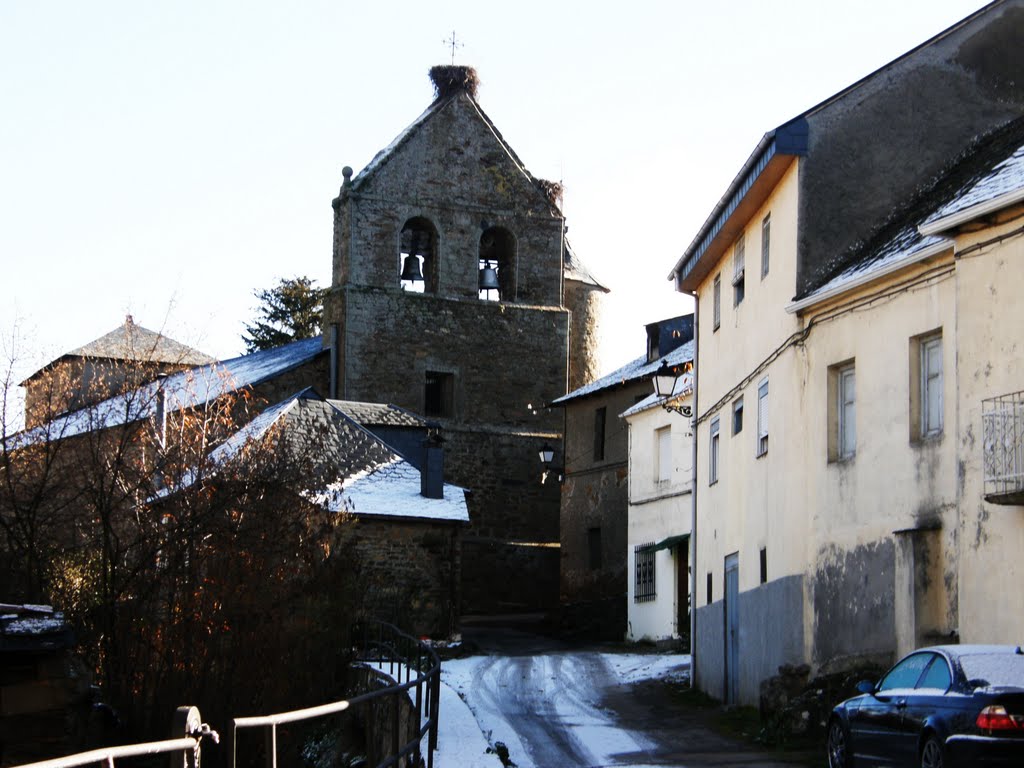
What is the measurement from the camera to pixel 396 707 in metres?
14.1

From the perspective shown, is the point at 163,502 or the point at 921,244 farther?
the point at 163,502

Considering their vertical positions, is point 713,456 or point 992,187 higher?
point 992,187

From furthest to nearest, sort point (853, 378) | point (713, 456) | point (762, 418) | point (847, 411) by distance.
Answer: point (713, 456) < point (762, 418) < point (847, 411) < point (853, 378)

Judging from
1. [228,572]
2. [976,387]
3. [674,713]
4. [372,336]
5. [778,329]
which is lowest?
[674,713]

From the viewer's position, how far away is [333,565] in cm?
2309

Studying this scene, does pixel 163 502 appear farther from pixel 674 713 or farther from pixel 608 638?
pixel 608 638

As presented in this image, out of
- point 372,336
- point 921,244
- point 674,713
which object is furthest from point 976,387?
point 372,336

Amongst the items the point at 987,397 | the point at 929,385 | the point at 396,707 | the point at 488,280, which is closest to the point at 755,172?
the point at 929,385

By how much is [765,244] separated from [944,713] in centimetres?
1107

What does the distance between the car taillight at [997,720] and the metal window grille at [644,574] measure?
23.9 m

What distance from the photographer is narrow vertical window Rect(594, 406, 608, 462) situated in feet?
142

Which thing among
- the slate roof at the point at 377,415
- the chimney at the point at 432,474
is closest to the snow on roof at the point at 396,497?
the chimney at the point at 432,474

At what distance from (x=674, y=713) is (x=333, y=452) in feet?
48.8

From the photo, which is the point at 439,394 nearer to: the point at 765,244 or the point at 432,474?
the point at 432,474
